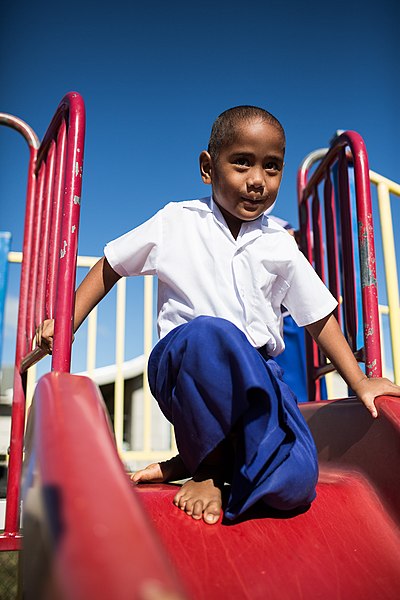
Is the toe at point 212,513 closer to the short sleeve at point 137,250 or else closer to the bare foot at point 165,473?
the bare foot at point 165,473

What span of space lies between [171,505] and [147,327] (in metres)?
2.02

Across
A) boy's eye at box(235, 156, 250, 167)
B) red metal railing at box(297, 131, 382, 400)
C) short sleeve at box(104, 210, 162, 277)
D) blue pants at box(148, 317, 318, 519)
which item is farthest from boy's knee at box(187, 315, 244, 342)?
red metal railing at box(297, 131, 382, 400)

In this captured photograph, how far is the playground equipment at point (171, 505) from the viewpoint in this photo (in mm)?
451

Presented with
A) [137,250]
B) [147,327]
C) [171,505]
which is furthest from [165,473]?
[147,327]

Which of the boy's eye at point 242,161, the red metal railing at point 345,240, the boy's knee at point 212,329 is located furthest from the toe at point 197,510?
the boy's eye at point 242,161

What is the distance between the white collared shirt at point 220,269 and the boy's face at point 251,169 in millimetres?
55

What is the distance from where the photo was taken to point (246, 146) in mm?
1385

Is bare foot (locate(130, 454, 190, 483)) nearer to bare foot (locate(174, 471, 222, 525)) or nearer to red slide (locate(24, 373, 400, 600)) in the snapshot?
red slide (locate(24, 373, 400, 600))

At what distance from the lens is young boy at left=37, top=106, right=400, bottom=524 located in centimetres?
100

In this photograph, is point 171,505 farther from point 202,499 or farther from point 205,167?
point 205,167

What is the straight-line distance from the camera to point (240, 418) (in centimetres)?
101

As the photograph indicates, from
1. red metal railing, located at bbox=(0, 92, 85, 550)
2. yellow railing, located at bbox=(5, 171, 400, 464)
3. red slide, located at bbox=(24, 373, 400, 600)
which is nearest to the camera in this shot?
red slide, located at bbox=(24, 373, 400, 600)

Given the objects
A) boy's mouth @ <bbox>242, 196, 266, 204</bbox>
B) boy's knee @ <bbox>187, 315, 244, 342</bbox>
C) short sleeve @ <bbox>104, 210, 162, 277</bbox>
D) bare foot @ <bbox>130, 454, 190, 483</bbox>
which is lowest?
bare foot @ <bbox>130, 454, 190, 483</bbox>

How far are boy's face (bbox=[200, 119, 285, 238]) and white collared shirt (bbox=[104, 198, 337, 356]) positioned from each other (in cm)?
6
